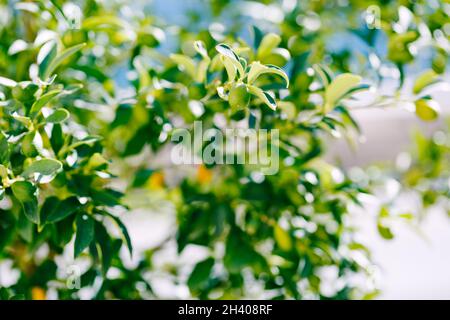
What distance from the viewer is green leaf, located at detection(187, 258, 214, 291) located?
916 millimetres

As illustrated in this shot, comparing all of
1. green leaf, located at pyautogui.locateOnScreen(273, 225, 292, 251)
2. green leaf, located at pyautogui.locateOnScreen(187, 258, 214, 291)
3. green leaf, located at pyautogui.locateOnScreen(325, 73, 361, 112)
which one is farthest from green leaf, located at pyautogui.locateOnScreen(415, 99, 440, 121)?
green leaf, located at pyautogui.locateOnScreen(187, 258, 214, 291)

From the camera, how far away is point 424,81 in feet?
2.63

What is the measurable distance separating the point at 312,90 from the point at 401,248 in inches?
97.4

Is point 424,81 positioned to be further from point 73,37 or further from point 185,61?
point 73,37

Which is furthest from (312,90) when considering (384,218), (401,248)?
(401,248)

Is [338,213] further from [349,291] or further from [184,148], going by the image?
[184,148]

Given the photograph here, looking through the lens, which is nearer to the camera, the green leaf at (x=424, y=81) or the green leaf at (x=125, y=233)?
the green leaf at (x=125, y=233)

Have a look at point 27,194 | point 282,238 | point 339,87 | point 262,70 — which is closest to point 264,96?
point 262,70

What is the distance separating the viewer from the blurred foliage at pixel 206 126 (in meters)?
0.69

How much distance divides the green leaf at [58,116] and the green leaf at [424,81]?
488 mm

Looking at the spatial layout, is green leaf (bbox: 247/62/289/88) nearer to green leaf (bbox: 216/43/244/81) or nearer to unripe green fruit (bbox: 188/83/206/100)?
green leaf (bbox: 216/43/244/81)

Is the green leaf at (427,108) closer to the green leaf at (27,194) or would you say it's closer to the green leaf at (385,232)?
the green leaf at (385,232)

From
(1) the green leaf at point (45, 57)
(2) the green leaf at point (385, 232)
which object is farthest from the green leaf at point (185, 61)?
(2) the green leaf at point (385, 232)

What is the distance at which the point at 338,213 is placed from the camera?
0.89m
